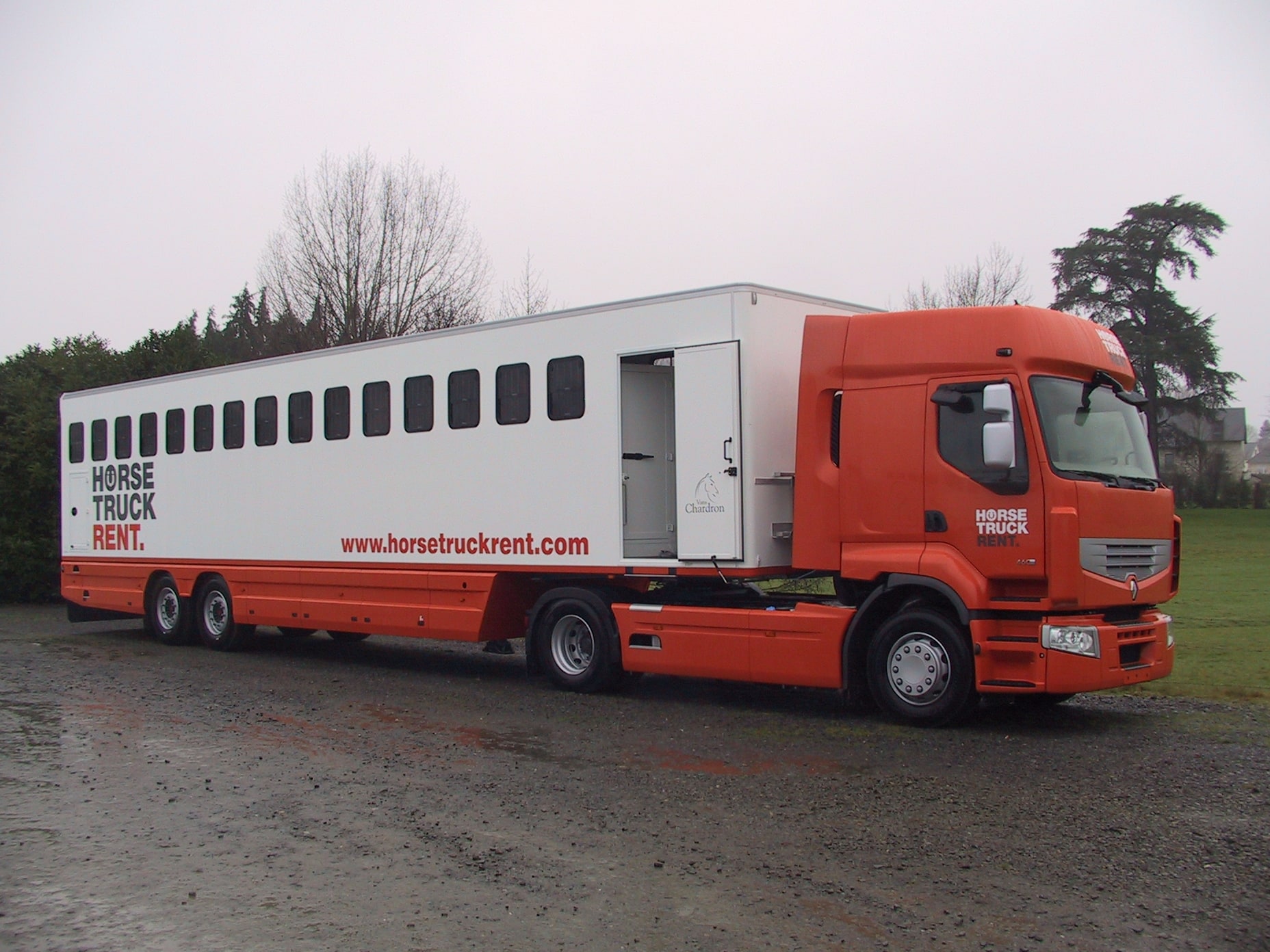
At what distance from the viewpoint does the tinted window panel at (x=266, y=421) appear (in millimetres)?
14852

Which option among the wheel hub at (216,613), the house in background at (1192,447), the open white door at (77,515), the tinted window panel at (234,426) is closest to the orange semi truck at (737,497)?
the tinted window panel at (234,426)

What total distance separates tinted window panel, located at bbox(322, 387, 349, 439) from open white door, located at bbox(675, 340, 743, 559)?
4.83 meters

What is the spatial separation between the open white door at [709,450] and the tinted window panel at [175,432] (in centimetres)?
854

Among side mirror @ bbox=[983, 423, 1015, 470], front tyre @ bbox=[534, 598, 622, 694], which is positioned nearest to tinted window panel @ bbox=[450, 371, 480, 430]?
front tyre @ bbox=[534, 598, 622, 694]

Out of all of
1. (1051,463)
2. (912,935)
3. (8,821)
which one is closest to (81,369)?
(8,821)

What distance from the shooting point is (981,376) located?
9.21 m

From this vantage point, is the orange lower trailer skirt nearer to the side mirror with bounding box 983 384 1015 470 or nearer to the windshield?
the side mirror with bounding box 983 384 1015 470

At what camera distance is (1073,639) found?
8766mm

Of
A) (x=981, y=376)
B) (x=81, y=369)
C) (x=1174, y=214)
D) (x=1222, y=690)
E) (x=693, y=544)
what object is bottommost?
(x=1222, y=690)

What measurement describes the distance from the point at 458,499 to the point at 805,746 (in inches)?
198

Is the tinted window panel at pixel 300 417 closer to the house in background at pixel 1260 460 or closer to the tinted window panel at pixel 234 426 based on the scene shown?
the tinted window panel at pixel 234 426

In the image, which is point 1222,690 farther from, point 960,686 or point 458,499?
point 458,499

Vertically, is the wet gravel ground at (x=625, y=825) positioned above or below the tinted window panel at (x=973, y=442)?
below

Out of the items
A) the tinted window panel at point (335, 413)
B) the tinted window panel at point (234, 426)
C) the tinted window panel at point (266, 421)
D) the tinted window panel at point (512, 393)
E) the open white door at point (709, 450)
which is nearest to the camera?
the open white door at point (709, 450)
